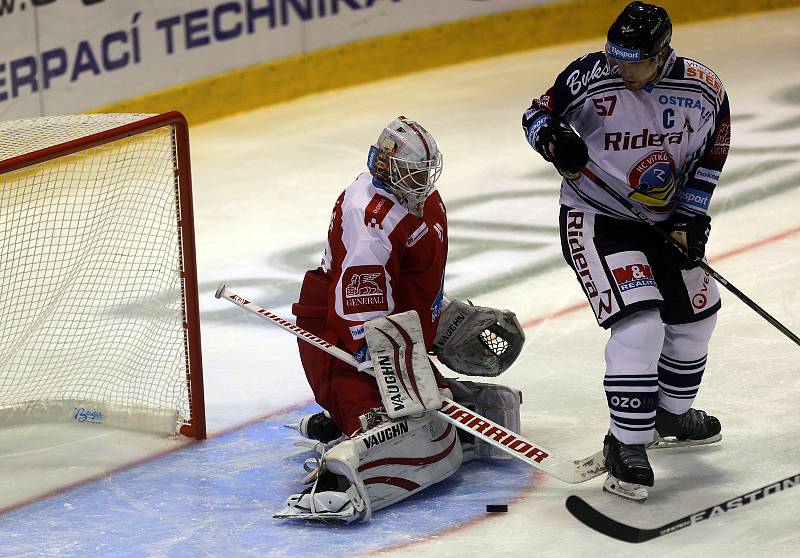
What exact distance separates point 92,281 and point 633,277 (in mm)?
1805

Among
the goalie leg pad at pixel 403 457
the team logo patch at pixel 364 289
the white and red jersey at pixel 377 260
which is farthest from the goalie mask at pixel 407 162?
the goalie leg pad at pixel 403 457

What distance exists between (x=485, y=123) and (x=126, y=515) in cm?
439

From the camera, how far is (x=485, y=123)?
7.69 metres

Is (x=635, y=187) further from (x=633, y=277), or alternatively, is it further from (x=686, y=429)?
(x=686, y=429)

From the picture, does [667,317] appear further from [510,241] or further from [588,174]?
[510,241]

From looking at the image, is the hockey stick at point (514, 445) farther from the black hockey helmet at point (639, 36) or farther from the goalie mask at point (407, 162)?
the black hockey helmet at point (639, 36)

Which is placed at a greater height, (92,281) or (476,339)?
(92,281)

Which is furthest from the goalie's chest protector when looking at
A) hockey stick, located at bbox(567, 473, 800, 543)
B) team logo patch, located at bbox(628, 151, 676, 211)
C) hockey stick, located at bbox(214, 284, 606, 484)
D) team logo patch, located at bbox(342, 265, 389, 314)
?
hockey stick, located at bbox(567, 473, 800, 543)

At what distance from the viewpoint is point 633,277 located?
3.60m

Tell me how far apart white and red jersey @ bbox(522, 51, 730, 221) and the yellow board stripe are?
4.05 meters

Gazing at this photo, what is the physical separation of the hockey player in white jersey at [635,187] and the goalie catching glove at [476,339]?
42 centimetres

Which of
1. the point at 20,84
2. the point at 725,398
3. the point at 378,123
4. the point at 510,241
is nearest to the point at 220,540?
the point at 725,398

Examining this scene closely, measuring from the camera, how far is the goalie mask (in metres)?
3.64

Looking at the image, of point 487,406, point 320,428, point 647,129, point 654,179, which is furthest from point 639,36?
point 320,428
